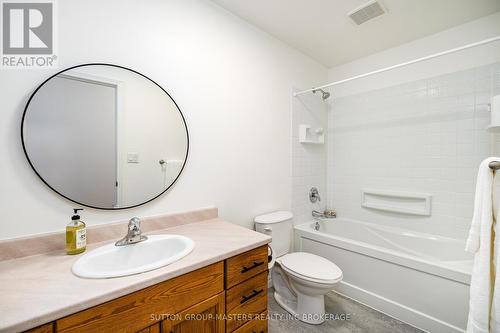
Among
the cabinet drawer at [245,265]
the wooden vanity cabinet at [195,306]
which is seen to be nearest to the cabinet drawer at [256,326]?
the wooden vanity cabinet at [195,306]

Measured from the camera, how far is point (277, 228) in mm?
1893

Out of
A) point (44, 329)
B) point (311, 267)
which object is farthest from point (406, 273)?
point (44, 329)

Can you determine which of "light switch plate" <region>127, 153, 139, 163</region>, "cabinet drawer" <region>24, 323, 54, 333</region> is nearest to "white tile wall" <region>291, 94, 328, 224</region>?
"light switch plate" <region>127, 153, 139, 163</region>

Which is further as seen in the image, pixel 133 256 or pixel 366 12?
pixel 366 12

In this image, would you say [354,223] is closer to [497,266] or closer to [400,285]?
[400,285]

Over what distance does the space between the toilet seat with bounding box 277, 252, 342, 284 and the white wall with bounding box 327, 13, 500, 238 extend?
3.86 ft

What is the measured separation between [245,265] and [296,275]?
662 mm

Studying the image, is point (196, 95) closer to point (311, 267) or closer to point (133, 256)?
point (133, 256)

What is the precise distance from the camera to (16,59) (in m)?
0.96

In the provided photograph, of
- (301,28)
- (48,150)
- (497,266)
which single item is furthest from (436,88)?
(48,150)

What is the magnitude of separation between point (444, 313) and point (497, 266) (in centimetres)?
85

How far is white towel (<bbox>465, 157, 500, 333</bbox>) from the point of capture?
0.94 meters

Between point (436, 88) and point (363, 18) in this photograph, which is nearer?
point (363, 18)

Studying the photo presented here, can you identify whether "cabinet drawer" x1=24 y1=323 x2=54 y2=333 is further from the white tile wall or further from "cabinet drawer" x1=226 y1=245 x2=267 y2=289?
the white tile wall
